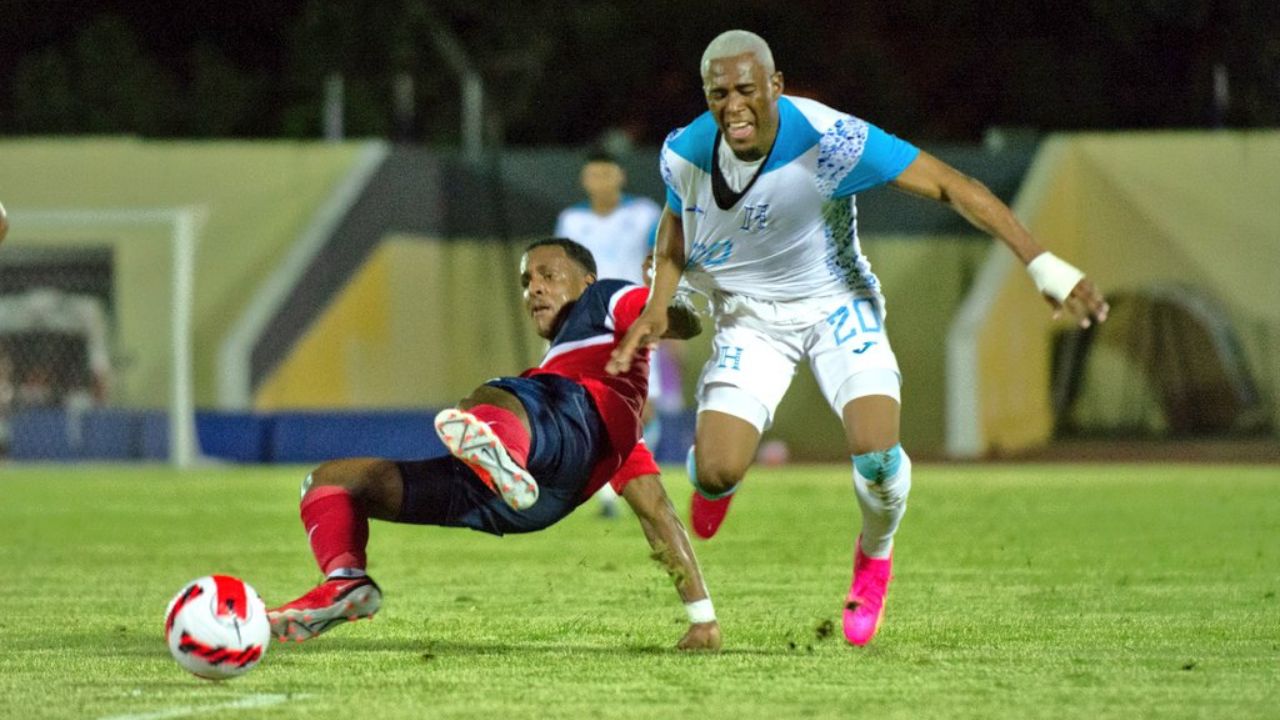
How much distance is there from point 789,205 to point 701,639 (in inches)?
57.2

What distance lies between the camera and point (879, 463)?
6.99m

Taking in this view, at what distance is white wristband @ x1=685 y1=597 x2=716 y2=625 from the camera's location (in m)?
6.88

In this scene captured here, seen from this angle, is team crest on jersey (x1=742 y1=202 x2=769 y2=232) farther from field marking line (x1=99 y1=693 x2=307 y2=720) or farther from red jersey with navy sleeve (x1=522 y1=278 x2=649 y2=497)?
field marking line (x1=99 y1=693 x2=307 y2=720)

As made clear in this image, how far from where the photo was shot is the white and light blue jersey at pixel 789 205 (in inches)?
274

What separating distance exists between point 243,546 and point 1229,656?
6373 mm

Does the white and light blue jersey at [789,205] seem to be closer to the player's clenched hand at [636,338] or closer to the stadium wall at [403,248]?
the player's clenched hand at [636,338]

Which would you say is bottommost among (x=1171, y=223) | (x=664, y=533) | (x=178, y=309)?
(x=178, y=309)

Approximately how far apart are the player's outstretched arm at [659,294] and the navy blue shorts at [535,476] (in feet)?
0.66

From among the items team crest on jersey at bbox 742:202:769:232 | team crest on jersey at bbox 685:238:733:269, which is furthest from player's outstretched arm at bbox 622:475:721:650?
team crest on jersey at bbox 742:202:769:232

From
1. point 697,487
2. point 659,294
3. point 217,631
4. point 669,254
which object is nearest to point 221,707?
point 217,631

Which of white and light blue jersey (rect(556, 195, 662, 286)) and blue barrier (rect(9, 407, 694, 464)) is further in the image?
blue barrier (rect(9, 407, 694, 464))

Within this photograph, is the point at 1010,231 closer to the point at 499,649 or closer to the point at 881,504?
the point at 881,504

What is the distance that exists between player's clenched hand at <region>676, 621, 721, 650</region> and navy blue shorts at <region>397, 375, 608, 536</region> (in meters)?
0.57

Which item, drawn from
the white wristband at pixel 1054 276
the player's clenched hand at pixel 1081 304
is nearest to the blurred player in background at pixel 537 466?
the white wristband at pixel 1054 276
